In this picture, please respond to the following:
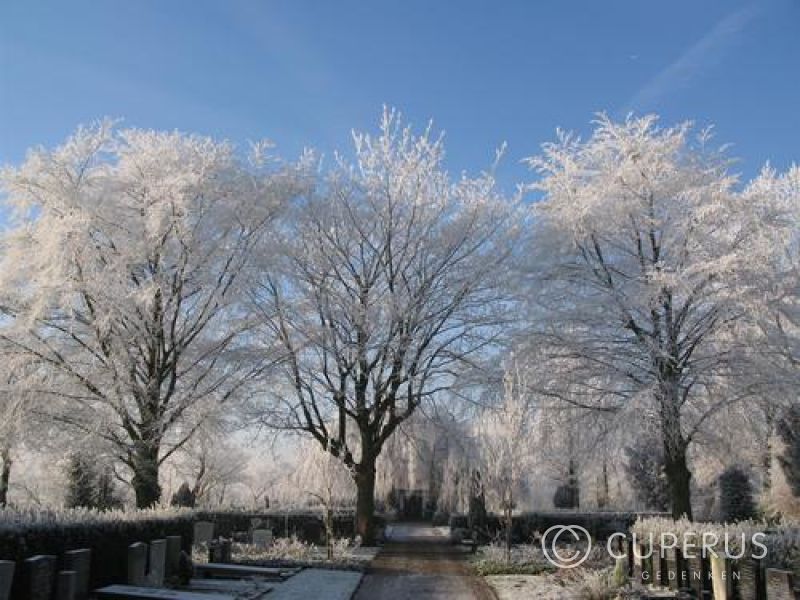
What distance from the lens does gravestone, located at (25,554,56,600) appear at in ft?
29.0

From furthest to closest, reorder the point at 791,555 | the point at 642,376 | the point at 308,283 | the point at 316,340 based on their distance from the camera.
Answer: the point at 308,283
the point at 316,340
the point at 642,376
the point at 791,555

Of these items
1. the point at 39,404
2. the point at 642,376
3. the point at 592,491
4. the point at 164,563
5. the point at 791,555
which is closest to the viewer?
the point at 791,555

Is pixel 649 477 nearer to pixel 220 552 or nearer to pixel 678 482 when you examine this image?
pixel 678 482

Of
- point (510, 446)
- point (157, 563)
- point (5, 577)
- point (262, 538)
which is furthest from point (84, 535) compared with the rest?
point (510, 446)

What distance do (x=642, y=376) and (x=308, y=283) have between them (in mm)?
11359

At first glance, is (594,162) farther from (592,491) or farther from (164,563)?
(592,491)

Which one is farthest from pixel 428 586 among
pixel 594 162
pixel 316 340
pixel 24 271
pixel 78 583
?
pixel 594 162

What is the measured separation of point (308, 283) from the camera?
82.6ft

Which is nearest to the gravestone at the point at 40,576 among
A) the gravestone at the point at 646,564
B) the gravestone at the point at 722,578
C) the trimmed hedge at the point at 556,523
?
the gravestone at the point at 722,578

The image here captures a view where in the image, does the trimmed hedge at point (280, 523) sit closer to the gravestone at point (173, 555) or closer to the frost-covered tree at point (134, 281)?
the frost-covered tree at point (134, 281)

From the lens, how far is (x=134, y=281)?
20406mm

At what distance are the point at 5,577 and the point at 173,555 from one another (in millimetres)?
5826

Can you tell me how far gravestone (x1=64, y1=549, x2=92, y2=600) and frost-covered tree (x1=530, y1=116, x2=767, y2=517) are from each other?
42.4 ft

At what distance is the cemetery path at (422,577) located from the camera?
12.9m
